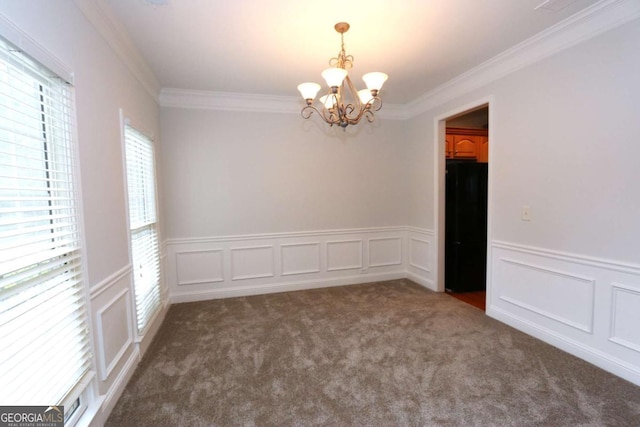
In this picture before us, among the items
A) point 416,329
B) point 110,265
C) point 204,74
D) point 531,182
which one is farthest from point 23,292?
point 531,182

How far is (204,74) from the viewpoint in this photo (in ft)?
10.5

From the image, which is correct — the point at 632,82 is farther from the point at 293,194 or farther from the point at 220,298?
the point at 220,298

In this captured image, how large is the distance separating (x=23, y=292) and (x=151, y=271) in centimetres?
185

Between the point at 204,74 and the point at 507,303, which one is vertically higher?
the point at 204,74

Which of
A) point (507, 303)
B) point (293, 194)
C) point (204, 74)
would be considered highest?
point (204, 74)

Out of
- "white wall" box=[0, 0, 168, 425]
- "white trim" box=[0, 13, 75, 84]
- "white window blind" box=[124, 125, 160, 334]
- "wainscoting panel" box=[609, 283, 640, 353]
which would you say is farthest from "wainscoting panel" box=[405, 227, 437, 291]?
"white trim" box=[0, 13, 75, 84]

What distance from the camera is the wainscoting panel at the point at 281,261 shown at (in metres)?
3.87

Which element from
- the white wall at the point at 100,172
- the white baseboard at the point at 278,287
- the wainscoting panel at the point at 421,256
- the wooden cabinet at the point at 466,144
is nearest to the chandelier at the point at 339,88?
the white wall at the point at 100,172

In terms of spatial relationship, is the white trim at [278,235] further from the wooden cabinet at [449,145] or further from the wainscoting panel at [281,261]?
the wooden cabinet at [449,145]

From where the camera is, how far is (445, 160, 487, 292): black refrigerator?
4.02m

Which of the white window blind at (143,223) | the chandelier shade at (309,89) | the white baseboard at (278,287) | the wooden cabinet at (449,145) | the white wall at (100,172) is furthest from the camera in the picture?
the wooden cabinet at (449,145)

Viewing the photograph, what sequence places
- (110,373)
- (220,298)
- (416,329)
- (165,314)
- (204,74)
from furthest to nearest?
(220,298) < (165,314) < (204,74) < (416,329) < (110,373)

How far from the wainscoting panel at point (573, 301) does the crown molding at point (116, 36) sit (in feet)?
12.6

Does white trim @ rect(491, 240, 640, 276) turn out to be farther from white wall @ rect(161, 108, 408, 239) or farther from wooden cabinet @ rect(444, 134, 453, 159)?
wooden cabinet @ rect(444, 134, 453, 159)
